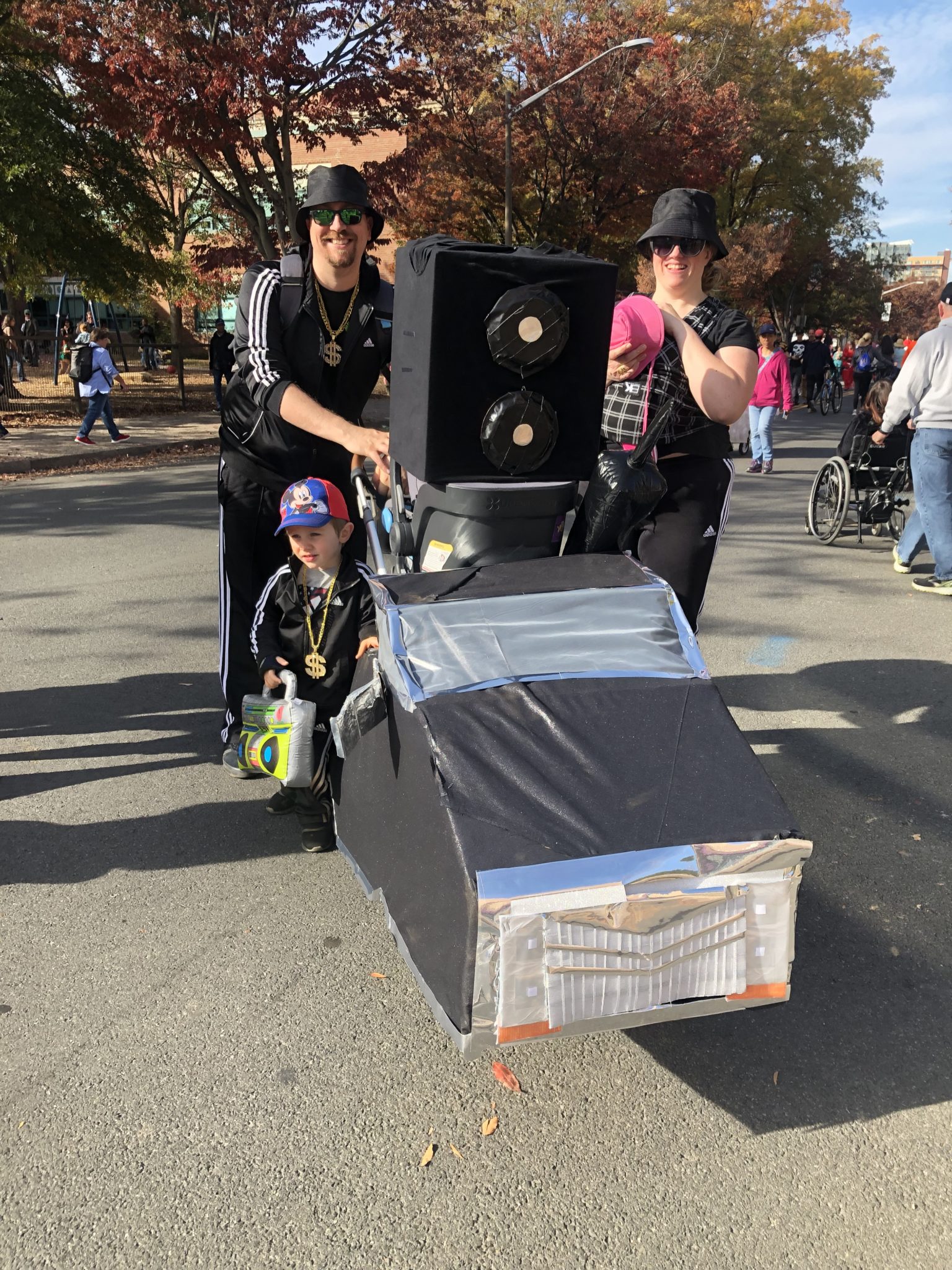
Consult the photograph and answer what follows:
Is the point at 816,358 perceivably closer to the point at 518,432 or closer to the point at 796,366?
the point at 796,366

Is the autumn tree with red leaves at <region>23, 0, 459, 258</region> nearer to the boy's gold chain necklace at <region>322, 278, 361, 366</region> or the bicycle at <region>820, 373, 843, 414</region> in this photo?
the boy's gold chain necklace at <region>322, 278, 361, 366</region>

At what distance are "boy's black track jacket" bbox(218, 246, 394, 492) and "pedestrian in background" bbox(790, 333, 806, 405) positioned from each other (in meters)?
26.8

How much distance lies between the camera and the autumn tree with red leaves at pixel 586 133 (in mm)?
20906

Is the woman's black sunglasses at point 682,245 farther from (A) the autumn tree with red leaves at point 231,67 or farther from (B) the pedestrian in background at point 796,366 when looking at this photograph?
(B) the pedestrian in background at point 796,366

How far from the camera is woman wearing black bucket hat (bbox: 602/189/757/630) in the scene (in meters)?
3.10

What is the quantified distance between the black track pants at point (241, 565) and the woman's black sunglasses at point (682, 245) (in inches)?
65.7

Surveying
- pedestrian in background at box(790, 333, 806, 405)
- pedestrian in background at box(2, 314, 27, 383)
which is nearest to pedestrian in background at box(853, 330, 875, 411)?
pedestrian in background at box(790, 333, 806, 405)

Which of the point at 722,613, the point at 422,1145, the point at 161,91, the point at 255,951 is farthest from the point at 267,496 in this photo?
the point at 161,91

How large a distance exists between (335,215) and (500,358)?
3.25 ft

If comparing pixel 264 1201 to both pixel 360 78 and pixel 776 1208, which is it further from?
pixel 360 78

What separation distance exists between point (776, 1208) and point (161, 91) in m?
15.5

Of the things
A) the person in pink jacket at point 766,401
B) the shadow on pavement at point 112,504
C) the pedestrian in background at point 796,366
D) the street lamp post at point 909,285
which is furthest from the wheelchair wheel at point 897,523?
the street lamp post at point 909,285

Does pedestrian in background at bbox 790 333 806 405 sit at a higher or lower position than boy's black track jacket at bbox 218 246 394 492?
higher

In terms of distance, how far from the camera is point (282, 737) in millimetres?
3320
